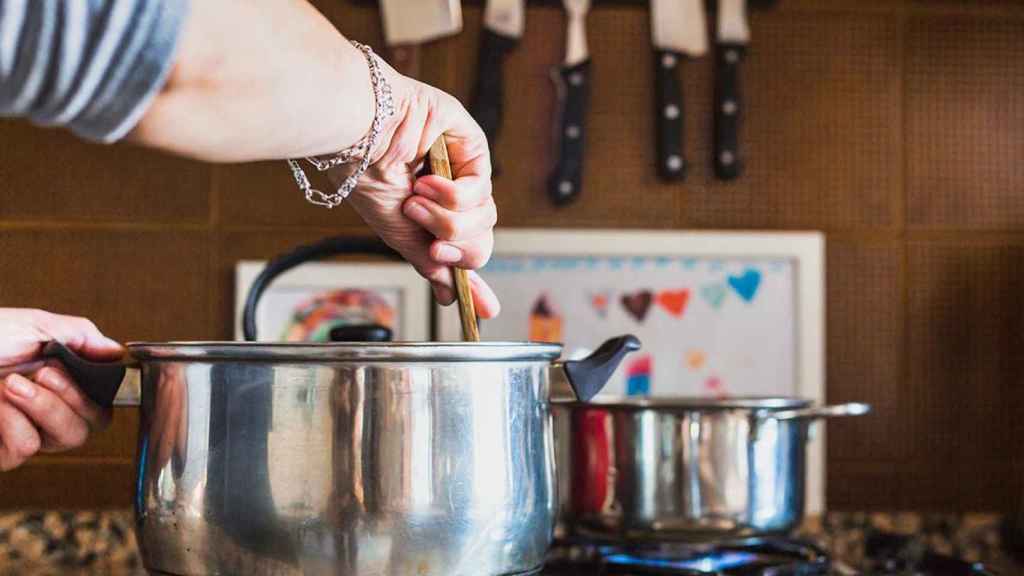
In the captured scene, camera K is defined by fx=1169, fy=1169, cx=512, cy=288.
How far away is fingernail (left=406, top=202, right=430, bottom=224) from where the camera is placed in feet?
2.42

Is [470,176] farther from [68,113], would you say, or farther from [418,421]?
[68,113]

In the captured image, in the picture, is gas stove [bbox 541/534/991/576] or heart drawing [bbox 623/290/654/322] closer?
gas stove [bbox 541/534/991/576]

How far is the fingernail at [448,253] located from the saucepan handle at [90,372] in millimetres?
201

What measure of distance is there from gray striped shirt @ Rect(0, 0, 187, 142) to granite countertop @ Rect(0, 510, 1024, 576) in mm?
845

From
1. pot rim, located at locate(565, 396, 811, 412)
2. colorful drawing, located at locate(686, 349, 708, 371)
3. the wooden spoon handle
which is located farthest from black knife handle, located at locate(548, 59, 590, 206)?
the wooden spoon handle

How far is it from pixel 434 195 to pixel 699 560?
17.7 inches

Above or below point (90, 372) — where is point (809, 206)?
above

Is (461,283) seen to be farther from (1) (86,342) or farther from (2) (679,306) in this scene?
(2) (679,306)

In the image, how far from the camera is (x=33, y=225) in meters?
1.43

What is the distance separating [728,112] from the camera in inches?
57.9

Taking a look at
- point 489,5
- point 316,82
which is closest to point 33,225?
point 489,5

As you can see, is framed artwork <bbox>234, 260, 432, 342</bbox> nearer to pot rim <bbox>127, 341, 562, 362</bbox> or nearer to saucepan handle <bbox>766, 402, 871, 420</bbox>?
saucepan handle <bbox>766, 402, 871, 420</bbox>

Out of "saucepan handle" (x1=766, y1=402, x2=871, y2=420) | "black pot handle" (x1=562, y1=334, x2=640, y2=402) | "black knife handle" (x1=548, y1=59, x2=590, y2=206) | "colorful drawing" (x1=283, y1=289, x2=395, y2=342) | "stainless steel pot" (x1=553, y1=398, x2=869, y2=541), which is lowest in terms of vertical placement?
"stainless steel pot" (x1=553, y1=398, x2=869, y2=541)

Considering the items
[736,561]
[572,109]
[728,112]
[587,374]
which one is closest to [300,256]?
[587,374]
